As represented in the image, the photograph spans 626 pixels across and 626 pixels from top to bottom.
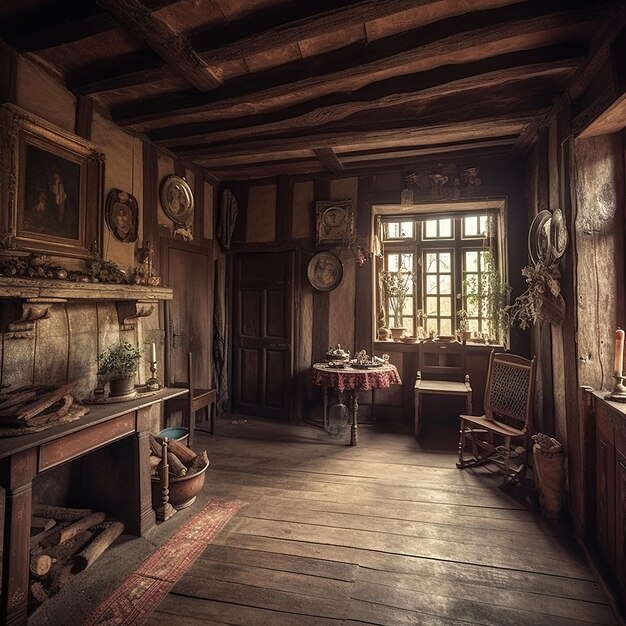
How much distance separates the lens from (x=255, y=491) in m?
3.21

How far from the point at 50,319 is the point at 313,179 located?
148 inches

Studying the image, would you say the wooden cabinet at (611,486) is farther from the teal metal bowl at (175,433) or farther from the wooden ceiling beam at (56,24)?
the wooden ceiling beam at (56,24)

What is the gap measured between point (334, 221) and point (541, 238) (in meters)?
2.53

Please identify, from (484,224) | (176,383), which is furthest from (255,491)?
(484,224)

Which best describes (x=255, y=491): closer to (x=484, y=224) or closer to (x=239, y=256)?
(x=239, y=256)

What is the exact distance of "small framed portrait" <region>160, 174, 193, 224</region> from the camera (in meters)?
4.41

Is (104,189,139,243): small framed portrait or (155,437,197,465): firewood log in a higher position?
(104,189,139,243): small framed portrait

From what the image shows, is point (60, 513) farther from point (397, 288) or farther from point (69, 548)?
point (397, 288)

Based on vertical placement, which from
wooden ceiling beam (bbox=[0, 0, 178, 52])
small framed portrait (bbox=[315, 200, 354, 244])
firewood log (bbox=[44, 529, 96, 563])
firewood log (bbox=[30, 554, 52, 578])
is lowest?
firewood log (bbox=[44, 529, 96, 563])

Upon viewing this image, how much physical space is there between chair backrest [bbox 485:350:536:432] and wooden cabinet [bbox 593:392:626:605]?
3.13 feet

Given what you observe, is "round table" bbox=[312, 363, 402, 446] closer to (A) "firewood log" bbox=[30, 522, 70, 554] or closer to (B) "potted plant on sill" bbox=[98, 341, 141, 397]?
(B) "potted plant on sill" bbox=[98, 341, 141, 397]

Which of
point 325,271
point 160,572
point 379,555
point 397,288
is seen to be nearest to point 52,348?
point 160,572

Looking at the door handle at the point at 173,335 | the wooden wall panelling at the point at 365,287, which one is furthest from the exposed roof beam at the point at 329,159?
the door handle at the point at 173,335

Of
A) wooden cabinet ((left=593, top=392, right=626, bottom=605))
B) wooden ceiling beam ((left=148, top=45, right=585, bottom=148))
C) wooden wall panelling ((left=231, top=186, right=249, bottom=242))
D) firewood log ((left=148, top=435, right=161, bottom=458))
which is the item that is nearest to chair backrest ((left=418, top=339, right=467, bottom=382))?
wooden cabinet ((left=593, top=392, right=626, bottom=605))
